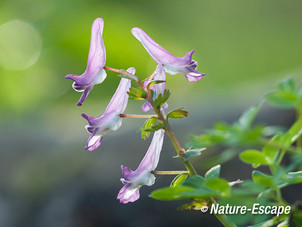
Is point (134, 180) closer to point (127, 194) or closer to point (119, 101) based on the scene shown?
point (127, 194)

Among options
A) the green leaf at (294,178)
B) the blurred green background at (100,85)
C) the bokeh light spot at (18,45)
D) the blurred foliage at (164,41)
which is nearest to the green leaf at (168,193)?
the green leaf at (294,178)

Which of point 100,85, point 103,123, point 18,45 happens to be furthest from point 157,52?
point 18,45

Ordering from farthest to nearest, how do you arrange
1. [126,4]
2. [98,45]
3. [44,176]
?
[126,4]
[44,176]
[98,45]

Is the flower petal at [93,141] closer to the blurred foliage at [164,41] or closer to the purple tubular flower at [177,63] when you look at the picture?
the purple tubular flower at [177,63]

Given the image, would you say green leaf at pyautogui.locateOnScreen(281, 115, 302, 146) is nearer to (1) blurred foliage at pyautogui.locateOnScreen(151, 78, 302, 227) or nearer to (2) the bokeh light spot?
(1) blurred foliage at pyautogui.locateOnScreen(151, 78, 302, 227)

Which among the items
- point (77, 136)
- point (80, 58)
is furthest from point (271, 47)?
point (77, 136)

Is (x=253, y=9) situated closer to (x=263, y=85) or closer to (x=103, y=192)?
(x=263, y=85)

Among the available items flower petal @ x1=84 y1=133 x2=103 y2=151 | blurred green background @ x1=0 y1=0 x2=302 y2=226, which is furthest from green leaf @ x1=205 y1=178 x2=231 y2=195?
blurred green background @ x1=0 y1=0 x2=302 y2=226
